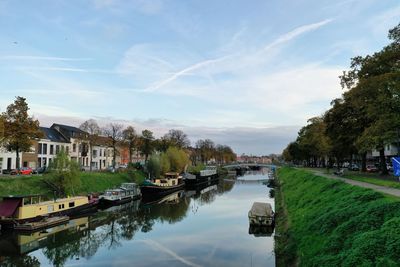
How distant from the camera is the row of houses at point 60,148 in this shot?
72750 millimetres

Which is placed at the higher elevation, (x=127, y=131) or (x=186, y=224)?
(x=127, y=131)

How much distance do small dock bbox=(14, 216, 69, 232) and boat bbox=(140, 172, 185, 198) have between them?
27.2m

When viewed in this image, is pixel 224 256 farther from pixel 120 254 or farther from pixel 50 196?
pixel 50 196

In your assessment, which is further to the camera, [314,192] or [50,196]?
[50,196]

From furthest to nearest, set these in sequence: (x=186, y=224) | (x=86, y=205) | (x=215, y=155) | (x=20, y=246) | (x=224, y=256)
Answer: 1. (x=215, y=155)
2. (x=86, y=205)
3. (x=186, y=224)
4. (x=20, y=246)
5. (x=224, y=256)

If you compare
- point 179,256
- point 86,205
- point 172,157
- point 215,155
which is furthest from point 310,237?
point 215,155

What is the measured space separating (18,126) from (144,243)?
29426 mm

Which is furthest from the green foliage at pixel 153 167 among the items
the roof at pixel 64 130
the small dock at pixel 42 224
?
the small dock at pixel 42 224

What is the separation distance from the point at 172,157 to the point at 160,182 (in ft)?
68.7

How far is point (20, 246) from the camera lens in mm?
28641

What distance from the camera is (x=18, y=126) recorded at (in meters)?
50.3

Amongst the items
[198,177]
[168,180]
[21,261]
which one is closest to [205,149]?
[198,177]

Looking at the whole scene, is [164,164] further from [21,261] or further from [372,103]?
[21,261]

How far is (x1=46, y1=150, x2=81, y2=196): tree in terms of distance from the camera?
4606cm
